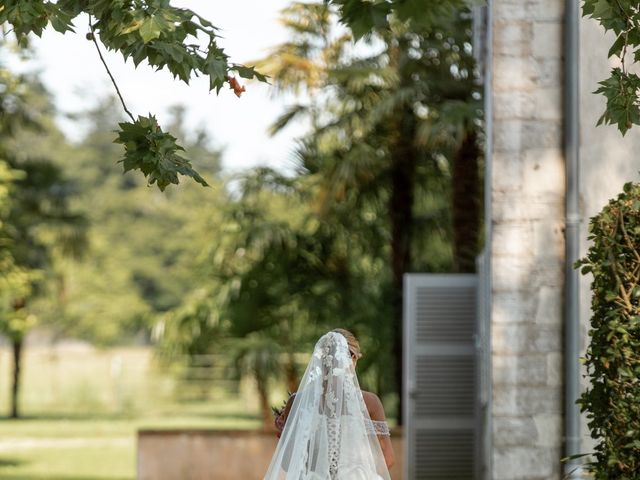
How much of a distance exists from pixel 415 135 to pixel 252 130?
31212 millimetres

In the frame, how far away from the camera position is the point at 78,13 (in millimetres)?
6379

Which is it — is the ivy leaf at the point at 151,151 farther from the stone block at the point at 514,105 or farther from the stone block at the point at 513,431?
the stone block at the point at 513,431

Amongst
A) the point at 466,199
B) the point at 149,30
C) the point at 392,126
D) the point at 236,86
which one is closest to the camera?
the point at 149,30

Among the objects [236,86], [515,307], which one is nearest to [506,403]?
[515,307]

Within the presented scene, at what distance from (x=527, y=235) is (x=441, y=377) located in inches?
155

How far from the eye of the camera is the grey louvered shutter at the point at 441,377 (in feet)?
42.2

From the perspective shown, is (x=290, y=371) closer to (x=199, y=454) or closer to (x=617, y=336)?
(x=199, y=454)

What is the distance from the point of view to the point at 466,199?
1650 cm

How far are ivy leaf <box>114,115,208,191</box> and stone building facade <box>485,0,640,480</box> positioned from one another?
137 inches

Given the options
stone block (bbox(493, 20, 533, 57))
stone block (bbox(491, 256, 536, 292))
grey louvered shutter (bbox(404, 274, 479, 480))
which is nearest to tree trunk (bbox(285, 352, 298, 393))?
grey louvered shutter (bbox(404, 274, 479, 480))

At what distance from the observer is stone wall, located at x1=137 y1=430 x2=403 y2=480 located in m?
13.7

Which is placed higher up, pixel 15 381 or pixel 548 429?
pixel 548 429

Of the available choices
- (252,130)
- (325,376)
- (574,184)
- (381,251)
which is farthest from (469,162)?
(252,130)

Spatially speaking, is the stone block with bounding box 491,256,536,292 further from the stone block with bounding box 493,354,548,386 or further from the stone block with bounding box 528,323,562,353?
the stone block with bounding box 493,354,548,386
